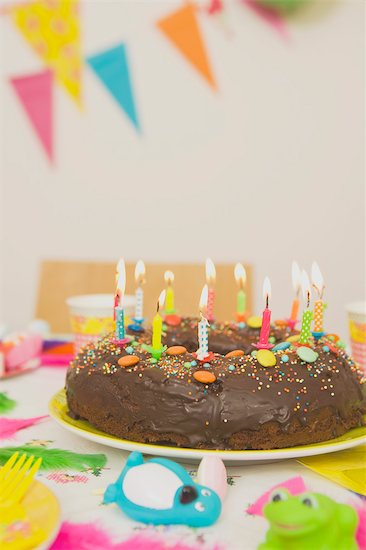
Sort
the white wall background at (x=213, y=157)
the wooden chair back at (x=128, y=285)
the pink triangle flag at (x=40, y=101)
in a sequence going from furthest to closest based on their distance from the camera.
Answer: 1. the pink triangle flag at (x=40, y=101)
2. the white wall background at (x=213, y=157)
3. the wooden chair back at (x=128, y=285)

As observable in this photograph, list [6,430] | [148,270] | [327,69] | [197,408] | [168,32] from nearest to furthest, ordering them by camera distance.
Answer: [197,408] → [6,430] → [148,270] → [327,69] → [168,32]

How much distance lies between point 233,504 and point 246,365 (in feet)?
0.71

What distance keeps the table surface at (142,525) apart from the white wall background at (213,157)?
2057mm

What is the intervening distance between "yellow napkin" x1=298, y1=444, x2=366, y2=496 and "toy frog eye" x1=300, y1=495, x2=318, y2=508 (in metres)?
0.22

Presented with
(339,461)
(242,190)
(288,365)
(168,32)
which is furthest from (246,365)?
(168,32)

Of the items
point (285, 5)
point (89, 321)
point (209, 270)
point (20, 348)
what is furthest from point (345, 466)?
point (285, 5)

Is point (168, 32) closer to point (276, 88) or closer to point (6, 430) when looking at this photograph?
point (276, 88)

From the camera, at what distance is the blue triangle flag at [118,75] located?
3.20 metres

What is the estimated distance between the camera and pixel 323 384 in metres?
0.96

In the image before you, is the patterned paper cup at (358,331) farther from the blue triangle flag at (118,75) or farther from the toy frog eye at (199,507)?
the blue triangle flag at (118,75)

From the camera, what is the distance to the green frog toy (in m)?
0.62

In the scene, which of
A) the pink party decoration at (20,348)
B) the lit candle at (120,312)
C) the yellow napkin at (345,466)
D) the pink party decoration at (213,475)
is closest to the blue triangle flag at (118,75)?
the pink party decoration at (20,348)

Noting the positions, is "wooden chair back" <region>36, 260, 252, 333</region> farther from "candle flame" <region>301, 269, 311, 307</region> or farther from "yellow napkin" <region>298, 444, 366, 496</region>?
"yellow napkin" <region>298, 444, 366, 496</region>

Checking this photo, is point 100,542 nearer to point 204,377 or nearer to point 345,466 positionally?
point 204,377
